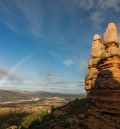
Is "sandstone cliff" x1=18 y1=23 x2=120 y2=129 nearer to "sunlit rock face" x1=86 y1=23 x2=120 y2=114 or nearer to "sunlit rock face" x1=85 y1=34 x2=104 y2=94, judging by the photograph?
"sunlit rock face" x1=86 y1=23 x2=120 y2=114

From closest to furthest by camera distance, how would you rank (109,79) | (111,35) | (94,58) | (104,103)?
(104,103) → (109,79) → (111,35) → (94,58)

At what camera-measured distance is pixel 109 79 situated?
67938mm

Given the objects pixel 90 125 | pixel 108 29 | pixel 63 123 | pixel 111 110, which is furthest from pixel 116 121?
pixel 108 29

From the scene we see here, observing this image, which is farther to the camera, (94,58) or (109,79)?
(94,58)

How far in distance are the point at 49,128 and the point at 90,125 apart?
977 centimetres

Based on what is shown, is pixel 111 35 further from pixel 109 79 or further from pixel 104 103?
pixel 104 103

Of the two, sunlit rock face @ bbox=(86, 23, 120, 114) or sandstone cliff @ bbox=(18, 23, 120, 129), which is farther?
sunlit rock face @ bbox=(86, 23, 120, 114)

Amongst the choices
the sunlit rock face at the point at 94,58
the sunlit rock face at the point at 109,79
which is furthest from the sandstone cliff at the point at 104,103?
the sunlit rock face at the point at 94,58

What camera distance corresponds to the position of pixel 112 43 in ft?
242

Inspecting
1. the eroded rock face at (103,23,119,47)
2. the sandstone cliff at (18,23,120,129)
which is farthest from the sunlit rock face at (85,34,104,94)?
the eroded rock face at (103,23,119,47)

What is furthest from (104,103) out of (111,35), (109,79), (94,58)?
(94,58)

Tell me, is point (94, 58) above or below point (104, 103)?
above

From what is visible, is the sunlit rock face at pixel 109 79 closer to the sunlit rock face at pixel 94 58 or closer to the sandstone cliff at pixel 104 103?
the sandstone cliff at pixel 104 103

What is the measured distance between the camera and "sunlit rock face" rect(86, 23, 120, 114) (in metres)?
65.9
